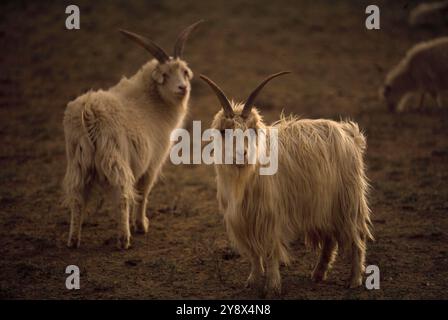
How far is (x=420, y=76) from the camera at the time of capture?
39.6 ft

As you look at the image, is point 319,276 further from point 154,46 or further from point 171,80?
point 154,46

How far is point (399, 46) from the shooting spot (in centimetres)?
1617

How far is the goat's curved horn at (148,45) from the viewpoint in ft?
23.9

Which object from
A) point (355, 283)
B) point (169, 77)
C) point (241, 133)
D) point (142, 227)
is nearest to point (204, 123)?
point (169, 77)

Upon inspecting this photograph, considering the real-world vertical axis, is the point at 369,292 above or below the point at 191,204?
below

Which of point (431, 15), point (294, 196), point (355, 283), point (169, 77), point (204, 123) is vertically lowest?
point (355, 283)

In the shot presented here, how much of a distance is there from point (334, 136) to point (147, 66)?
9.97ft

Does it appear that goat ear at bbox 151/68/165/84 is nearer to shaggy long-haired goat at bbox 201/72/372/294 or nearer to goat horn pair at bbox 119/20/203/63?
goat horn pair at bbox 119/20/203/63

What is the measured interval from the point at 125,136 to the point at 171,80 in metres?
1.14

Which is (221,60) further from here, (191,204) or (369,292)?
(369,292)

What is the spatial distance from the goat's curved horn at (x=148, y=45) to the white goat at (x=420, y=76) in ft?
20.8

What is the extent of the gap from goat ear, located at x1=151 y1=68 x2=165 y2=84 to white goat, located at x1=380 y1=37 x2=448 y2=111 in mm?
6365

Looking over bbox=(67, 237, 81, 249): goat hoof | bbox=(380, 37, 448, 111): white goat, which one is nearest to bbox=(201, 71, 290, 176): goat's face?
bbox=(67, 237, 81, 249): goat hoof

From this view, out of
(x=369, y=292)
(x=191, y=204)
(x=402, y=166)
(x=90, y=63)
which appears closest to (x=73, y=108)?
(x=191, y=204)
